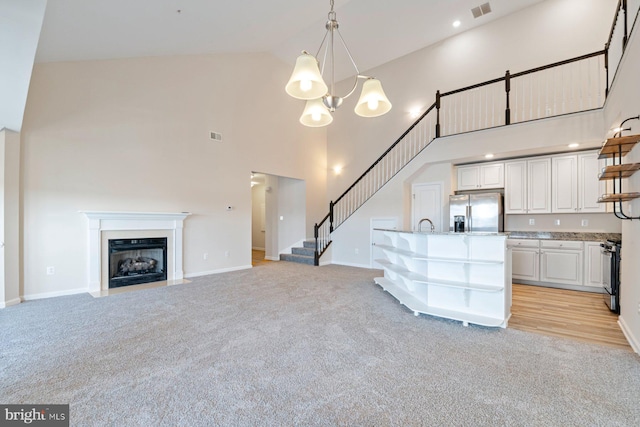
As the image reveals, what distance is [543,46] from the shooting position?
19.5 feet

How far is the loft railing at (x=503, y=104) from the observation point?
4.92 m

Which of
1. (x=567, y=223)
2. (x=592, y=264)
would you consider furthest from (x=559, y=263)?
(x=567, y=223)

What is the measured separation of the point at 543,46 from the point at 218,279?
8283 mm

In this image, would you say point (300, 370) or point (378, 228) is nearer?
point (300, 370)

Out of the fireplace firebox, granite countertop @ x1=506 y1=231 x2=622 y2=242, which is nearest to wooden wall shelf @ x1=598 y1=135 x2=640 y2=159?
granite countertop @ x1=506 y1=231 x2=622 y2=242

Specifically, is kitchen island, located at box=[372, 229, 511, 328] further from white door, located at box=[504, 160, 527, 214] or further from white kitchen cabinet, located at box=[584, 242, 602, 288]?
white door, located at box=[504, 160, 527, 214]

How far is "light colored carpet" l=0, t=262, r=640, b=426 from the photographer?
177cm

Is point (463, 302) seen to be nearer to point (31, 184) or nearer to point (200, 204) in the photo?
point (200, 204)

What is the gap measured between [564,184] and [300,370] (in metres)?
→ 5.86

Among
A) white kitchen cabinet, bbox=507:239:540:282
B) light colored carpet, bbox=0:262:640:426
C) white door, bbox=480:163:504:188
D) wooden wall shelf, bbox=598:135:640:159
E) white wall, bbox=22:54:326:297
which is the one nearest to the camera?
light colored carpet, bbox=0:262:640:426

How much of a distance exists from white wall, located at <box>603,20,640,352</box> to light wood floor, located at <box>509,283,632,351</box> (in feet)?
0.61

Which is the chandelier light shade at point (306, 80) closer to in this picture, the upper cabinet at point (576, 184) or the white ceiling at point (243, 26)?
the white ceiling at point (243, 26)

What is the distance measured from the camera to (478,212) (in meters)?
5.80

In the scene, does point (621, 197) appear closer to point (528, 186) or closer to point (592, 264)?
point (592, 264)
